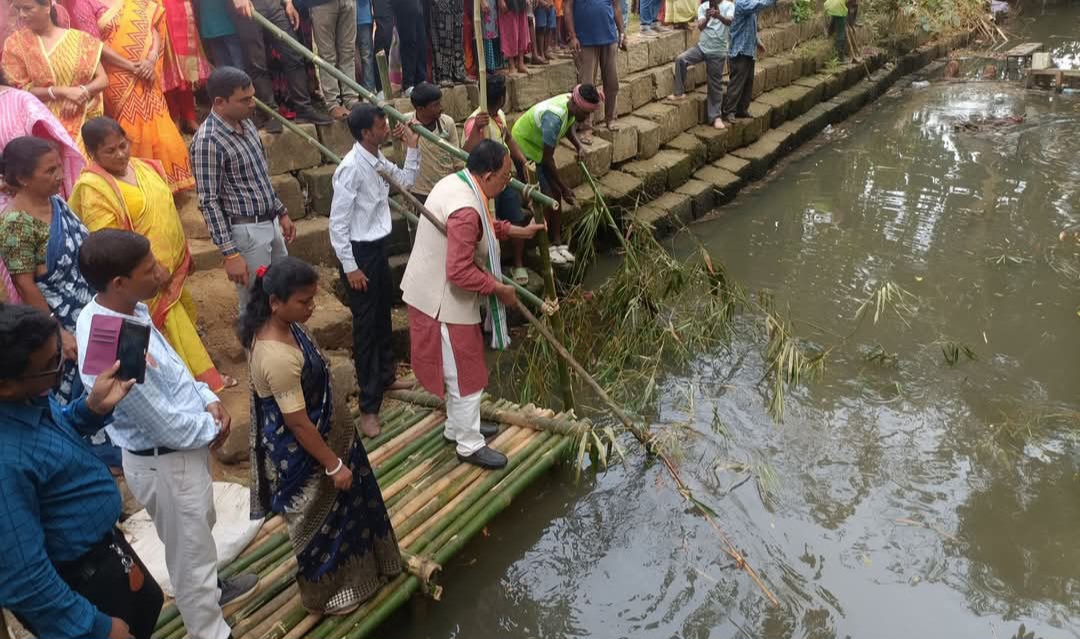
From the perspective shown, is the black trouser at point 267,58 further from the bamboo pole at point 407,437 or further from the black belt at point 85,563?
the black belt at point 85,563

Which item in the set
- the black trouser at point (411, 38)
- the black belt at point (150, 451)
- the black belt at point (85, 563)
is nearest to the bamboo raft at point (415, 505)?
the black belt at point (150, 451)

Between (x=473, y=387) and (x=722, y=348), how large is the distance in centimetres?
238

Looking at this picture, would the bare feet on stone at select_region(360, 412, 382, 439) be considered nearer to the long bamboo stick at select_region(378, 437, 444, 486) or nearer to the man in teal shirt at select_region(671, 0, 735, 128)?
the long bamboo stick at select_region(378, 437, 444, 486)

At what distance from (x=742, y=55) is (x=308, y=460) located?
26.2ft

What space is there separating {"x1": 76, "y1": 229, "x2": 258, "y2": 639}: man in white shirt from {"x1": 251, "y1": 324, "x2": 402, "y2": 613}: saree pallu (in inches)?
6.7

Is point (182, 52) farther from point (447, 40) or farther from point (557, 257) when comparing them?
point (557, 257)

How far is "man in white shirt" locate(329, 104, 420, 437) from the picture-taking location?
361 cm

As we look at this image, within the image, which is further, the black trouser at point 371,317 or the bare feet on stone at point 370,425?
the bare feet on stone at point 370,425

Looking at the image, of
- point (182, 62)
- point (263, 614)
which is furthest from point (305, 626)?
point (182, 62)

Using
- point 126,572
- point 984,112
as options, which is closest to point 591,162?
point 126,572

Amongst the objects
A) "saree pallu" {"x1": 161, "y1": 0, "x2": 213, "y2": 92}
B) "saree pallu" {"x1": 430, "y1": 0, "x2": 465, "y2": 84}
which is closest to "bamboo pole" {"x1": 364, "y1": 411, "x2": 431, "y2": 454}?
"saree pallu" {"x1": 161, "y1": 0, "x2": 213, "y2": 92}

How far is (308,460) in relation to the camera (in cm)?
253

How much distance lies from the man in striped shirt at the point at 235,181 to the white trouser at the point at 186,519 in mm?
1191

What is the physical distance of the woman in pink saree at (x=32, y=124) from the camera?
11.2 ft
